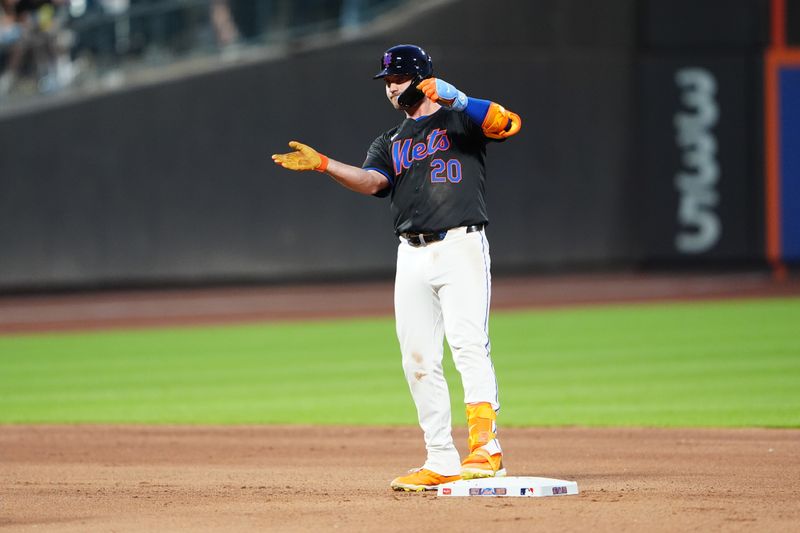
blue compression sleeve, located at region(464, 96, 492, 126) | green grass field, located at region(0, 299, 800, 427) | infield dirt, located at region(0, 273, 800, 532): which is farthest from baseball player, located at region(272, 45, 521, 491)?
→ green grass field, located at region(0, 299, 800, 427)

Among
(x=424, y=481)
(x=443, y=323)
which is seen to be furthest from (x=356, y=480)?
(x=443, y=323)

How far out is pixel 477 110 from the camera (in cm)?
603

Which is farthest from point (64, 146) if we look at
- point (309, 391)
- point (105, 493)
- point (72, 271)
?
point (105, 493)

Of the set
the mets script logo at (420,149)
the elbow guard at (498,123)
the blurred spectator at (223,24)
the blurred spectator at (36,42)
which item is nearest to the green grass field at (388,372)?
the mets script logo at (420,149)

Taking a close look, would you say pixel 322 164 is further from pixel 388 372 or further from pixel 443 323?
pixel 388 372

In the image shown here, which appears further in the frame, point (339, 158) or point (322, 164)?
point (339, 158)

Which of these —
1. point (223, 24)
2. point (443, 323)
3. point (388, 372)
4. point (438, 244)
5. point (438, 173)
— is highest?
point (223, 24)

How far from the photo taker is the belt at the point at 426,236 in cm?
616

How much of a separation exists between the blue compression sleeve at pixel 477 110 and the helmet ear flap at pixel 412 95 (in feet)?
1.03

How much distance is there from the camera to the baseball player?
20.0 ft

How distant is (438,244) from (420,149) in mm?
462

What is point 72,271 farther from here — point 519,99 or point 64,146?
point 519,99

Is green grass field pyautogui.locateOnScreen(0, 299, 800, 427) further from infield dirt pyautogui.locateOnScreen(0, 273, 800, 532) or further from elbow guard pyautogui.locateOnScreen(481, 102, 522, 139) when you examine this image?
elbow guard pyautogui.locateOnScreen(481, 102, 522, 139)

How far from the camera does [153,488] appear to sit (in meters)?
6.68
